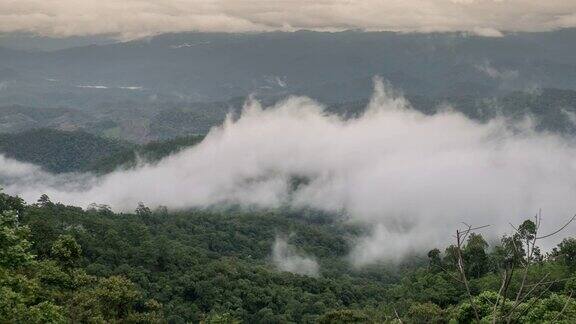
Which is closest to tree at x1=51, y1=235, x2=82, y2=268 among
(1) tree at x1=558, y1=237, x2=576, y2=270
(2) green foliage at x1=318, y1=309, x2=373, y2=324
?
(2) green foliage at x1=318, y1=309, x2=373, y2=324

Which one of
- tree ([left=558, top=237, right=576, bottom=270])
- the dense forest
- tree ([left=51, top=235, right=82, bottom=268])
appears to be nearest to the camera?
the dense forest

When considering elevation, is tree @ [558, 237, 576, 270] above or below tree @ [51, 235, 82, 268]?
below

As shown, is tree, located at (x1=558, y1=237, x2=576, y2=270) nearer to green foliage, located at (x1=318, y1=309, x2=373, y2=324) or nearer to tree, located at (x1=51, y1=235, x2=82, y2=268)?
green foliage, located at (x1=318, y1=309, x2=373, y2=324)

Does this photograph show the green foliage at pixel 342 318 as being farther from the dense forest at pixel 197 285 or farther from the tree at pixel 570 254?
the tree at pixel 570 254

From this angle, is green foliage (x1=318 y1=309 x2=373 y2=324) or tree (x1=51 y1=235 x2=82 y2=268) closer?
tree (x1=51 y1=235 x2=82 y2=268)

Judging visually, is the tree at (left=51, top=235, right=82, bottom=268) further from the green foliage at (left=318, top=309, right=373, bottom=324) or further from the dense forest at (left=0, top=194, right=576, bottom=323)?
the green foliage at (left=318, top=309, right=373, bottom=324)

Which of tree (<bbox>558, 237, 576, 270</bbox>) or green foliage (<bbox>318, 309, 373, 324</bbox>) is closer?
green foliage (<bbox>318, 309, 373, 324</bbox>)

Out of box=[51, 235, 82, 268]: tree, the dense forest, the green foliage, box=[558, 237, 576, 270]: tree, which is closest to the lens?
the dense forest

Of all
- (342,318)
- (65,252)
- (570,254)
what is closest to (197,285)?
(342,318)

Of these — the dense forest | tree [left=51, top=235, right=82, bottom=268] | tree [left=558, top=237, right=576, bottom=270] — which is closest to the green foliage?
the dense forest

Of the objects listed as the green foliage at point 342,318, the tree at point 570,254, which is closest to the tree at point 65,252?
the green foliage at point 342,318

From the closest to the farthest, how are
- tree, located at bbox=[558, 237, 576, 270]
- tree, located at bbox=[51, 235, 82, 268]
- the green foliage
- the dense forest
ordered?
the dense forest → tree, located at bbox=[51, 235, 82, 268] → the green foliage → tree, located at bbox=[558, 237, 576, 270]
